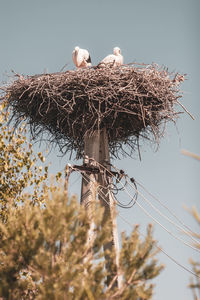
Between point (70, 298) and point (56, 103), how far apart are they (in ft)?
9.37

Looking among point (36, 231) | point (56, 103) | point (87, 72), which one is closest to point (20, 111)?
point (56, 103)

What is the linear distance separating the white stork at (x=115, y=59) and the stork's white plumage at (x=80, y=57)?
1.45ft

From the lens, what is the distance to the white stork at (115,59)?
18.2 feet

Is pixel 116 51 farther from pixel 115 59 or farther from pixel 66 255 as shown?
pixel 66 255

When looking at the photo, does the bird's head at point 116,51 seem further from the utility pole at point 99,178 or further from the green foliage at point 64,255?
the green foliage at point 64,255

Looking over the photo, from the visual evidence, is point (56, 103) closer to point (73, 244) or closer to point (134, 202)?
point (134, 202)

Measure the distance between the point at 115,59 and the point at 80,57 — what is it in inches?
23.2

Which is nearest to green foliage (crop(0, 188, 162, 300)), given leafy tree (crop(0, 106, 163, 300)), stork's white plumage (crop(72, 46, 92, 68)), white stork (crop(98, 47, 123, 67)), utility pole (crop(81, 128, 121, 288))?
leafy tree (crop(0, 106, 163, 300))

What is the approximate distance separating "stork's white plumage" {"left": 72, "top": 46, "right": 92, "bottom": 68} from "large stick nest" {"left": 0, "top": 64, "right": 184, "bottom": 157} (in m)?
0.85

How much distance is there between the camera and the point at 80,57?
240 inches

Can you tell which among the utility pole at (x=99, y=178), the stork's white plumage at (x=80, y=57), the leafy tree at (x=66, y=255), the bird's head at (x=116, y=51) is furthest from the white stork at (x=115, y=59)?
the leafy tree at (x=66, y=255)

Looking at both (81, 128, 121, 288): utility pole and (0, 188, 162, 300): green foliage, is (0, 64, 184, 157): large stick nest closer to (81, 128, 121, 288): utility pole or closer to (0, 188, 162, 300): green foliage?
(81, 128, 121, 288): utility pole

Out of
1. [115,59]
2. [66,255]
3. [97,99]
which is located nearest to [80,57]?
[115,59]

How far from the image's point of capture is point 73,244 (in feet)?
9.80
